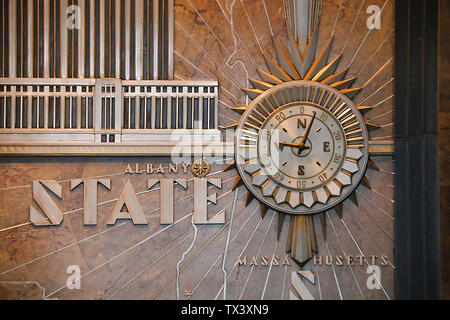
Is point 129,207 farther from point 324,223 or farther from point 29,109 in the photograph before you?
point 324,223

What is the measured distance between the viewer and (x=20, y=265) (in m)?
2.49

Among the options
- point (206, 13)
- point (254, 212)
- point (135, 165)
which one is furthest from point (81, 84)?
point (254, 212)

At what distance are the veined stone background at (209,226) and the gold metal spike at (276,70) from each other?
0.14 feet

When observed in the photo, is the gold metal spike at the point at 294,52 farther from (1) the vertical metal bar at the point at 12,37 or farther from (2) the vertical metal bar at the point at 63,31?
(1) the vertical metal bar at the point at 12,37

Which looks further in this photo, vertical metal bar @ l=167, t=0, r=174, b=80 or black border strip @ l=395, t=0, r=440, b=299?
vertical metal bar @ l=167, t=0, r=174, b=80

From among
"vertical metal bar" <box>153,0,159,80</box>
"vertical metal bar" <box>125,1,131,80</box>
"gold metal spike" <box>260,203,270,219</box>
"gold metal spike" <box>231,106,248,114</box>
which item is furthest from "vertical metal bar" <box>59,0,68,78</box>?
"gold metal spike" <box>260,203,270,219</box>

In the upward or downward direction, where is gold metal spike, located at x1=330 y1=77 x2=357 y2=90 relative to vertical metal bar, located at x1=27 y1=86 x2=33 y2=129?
upward

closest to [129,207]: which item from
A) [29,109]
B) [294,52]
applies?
[29,109]

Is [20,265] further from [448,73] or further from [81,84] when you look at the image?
[448,73]

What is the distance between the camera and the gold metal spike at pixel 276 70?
2.57 metres

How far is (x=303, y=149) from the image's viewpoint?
254 cm

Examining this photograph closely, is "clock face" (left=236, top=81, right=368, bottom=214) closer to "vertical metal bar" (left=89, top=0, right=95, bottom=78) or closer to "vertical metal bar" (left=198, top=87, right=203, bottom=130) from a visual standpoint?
"vertical metal bar" (left=198, top=87, right=203, bottom=130)

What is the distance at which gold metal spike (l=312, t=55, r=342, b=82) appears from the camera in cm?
258
